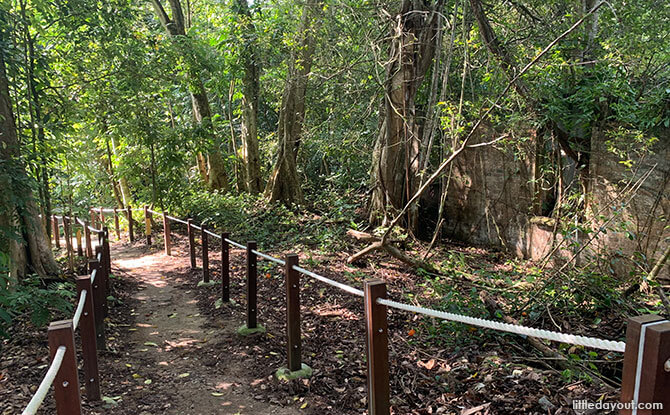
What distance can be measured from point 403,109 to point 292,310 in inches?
226

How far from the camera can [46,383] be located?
1.83 meters

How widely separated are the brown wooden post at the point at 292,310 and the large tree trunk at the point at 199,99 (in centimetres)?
888

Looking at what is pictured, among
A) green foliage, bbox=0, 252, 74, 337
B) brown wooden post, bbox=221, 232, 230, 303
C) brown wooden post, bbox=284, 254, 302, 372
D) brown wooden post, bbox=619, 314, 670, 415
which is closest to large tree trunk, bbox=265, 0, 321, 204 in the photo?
brown wooden post, bbox=221, 232, 230, 303

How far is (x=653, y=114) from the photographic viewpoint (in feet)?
20.6

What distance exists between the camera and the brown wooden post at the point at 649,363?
145 cm

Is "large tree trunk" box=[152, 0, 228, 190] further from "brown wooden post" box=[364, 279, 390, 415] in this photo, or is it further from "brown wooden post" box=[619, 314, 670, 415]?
"brown wooden post" box=[619, 314, 670, 415]

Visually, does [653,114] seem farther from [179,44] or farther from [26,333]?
[179,44]

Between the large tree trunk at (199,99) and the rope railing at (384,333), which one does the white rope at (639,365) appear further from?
the large tree trunk at (199,99)

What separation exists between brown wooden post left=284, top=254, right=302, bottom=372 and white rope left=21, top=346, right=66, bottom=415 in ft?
6.62

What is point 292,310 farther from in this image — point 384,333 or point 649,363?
point 649,363

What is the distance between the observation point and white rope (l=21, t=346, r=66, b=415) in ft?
5.28

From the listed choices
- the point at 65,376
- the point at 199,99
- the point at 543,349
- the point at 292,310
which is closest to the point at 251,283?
the point at 292,310

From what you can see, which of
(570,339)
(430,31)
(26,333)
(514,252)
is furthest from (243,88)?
(570,339)

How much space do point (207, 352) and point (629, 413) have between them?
409cm
